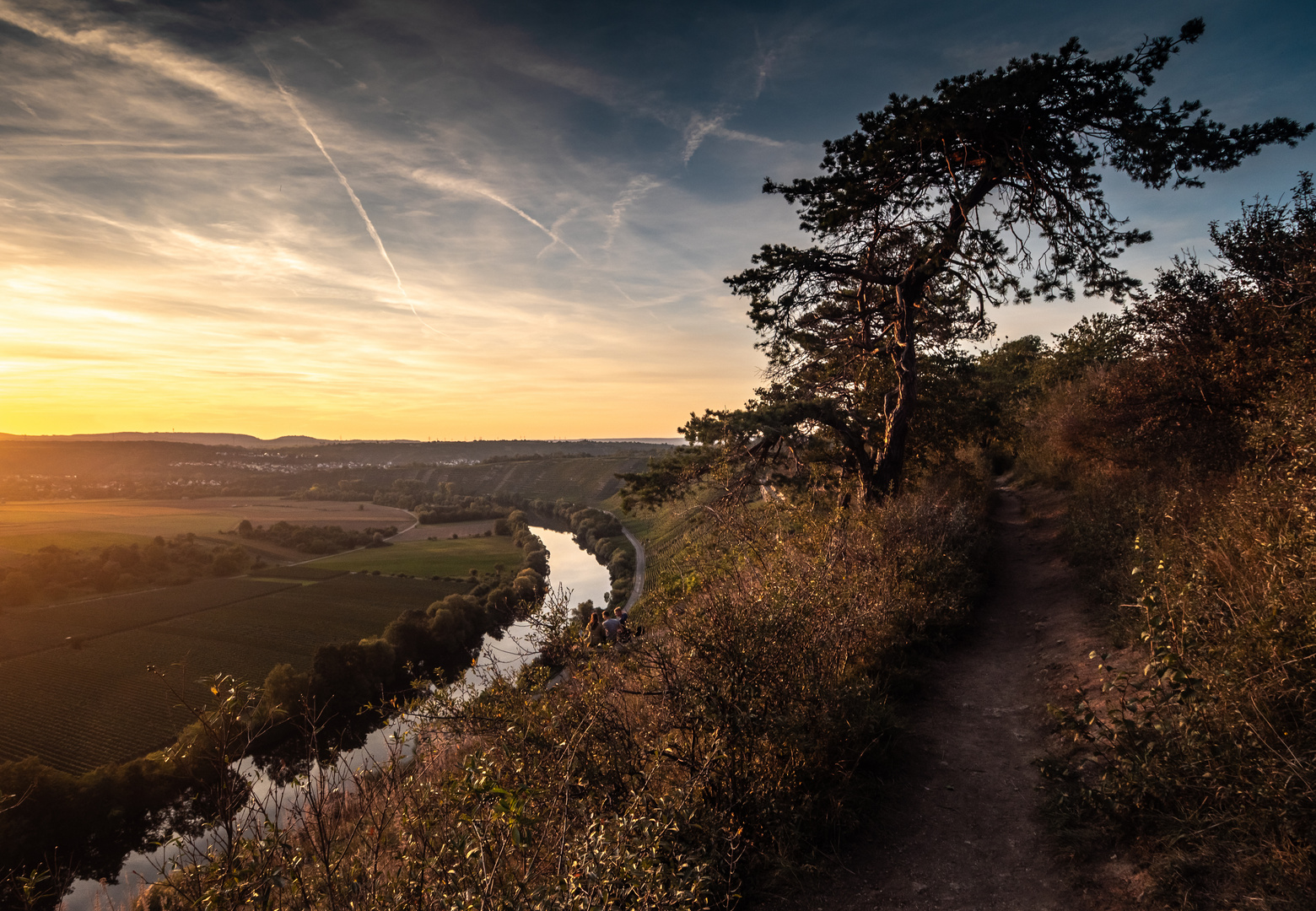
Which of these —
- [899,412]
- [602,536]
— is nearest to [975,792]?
[899,412]

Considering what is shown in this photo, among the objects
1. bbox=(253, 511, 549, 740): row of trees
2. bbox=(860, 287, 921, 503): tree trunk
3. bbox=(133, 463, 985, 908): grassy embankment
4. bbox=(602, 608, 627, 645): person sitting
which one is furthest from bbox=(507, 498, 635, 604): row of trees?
bbox=(133, 463, 985, 908): grassy embankment

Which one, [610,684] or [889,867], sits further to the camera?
[610,684]

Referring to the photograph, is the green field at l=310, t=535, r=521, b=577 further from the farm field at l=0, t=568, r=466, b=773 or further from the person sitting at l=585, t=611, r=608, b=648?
the person sitting at l=585, t=611, r=608, b=648

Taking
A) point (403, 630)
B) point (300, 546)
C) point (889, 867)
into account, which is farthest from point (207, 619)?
point (889, 867)

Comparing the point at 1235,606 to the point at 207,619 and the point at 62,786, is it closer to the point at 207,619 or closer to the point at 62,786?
the point at 62,786

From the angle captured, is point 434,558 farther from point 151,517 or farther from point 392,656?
point 151,517

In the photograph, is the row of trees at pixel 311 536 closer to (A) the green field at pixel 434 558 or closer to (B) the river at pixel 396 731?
(A) the green field at pixel 434 558
